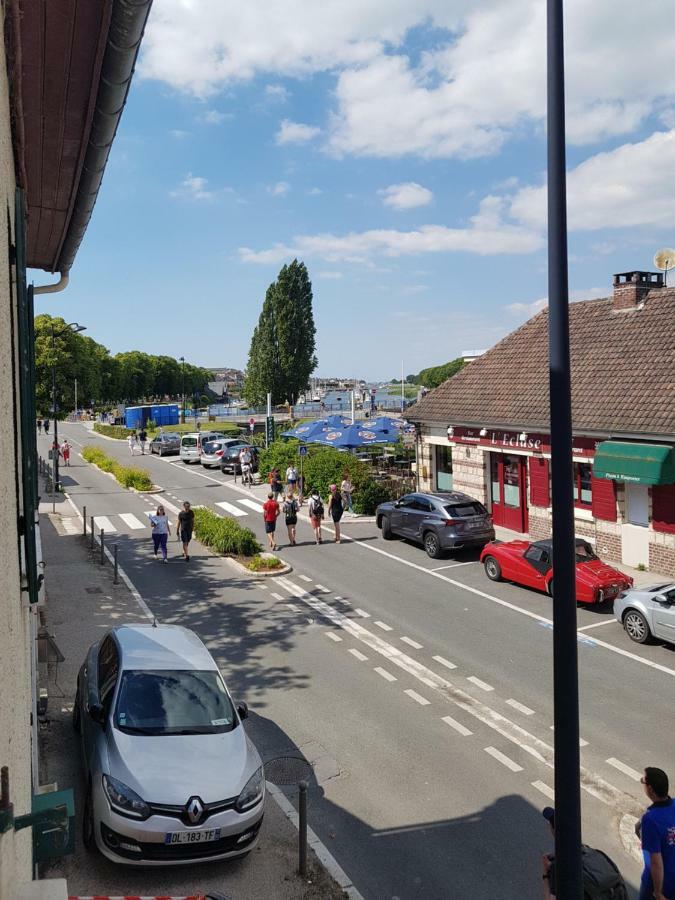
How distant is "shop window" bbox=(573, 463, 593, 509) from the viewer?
19.2 metres

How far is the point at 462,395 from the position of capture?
80.3 ft

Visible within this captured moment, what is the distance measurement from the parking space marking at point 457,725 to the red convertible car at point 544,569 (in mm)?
3947

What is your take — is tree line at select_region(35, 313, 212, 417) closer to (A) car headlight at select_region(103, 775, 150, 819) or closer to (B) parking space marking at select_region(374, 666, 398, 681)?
(B) parking space marking at select_region(374, 666, 398, 681)

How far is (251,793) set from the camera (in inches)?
271

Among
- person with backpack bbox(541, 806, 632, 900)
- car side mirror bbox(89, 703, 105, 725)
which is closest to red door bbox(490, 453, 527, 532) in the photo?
car side mirror bbox(89, 703, 105, 725)

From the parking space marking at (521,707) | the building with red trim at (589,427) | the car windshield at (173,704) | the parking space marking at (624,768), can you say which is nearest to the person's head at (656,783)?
the parking space marking at (624,768)

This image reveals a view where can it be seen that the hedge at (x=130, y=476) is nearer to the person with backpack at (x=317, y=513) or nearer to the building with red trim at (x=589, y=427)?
the person with backpack at (x=317, y=513)

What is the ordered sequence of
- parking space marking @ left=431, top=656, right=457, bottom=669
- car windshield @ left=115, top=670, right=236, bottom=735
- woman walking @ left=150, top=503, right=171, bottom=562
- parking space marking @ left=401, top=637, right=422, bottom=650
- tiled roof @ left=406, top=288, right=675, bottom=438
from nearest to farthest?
car windshield @ left=115, top=670, right=236, bottom=735 < parking space marking @ left=431, top=656, right=457, bottom=669 < parking space marking @ left=401, top=637, right=422, bottom=650 < tiled roof @ left=406, top=288, right=675, bottom=438 < woman walking @ left=150, top=503, right=171, bottom=562

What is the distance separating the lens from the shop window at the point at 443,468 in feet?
81.6

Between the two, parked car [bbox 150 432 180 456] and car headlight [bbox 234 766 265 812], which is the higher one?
parked car [bbox 150 432 180 456]

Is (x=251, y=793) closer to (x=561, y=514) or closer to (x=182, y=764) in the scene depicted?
(x=182, y=764)

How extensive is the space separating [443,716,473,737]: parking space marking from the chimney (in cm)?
1550

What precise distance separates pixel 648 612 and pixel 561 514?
9296mm

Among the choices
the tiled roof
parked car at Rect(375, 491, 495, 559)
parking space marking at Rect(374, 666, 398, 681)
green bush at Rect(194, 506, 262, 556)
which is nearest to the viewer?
parking space marking at Rect(374, 666, 398, 681)
